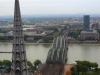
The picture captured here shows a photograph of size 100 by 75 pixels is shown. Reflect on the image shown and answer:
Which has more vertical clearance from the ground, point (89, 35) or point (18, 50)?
point (18, 50)

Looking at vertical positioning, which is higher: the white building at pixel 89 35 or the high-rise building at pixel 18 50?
the high-rise building at pixel 18 50

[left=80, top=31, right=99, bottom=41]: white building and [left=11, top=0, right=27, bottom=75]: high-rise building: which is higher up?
[left=11, top=0, right=27, bottom=75]: high-rise building

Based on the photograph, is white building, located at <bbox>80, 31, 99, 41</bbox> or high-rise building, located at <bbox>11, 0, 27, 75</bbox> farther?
white building, located at <bbox>80, 31, 99, 41</bbox>

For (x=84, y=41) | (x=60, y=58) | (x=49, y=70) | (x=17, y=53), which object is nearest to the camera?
(x=17, y=53)

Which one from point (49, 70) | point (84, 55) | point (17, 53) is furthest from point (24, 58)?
point (84, 55)

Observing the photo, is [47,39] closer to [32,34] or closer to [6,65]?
[32,34]

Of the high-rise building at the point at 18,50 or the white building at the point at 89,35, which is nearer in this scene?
the high-rise building at the point at 18,50

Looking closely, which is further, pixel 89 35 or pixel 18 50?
pixel 89 35

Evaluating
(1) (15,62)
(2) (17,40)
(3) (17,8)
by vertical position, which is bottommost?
(1) (15,62)
